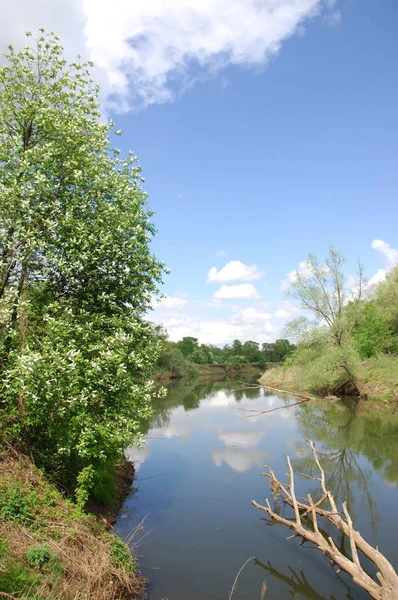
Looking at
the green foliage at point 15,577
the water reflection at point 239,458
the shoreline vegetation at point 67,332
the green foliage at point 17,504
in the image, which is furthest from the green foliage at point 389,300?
the green foliage at point 15,577

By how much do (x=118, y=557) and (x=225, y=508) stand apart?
648 centimetres

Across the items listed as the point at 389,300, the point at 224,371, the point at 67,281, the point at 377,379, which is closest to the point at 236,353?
the point at 224,371

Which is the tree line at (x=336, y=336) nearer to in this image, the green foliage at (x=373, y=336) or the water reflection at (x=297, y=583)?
the green foliage at (x=373, y=336)

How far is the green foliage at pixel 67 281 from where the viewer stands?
37.1 feet

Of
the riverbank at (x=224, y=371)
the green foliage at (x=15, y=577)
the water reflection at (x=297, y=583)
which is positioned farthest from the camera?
the riverbank at (x=224, y=371)

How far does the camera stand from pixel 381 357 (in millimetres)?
48031

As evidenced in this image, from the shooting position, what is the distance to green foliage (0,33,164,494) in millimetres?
11320

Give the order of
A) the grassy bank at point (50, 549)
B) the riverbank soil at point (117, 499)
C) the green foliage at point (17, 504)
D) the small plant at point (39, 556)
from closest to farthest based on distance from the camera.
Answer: the grassy bank at point (50, 549) < the small plant at point (39, 556) < the green foliage at point (17, 504) < the riverbank soil at point (117, 499)

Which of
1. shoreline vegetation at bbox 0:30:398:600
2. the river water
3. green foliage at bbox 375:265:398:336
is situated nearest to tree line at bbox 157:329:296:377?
green foliage at bbox 375:265:398:336

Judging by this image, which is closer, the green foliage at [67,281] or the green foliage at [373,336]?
A: the green foliage at [67,281]

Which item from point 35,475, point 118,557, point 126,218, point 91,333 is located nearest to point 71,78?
point 126,218

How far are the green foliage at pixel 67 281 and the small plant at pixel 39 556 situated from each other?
254 centimetres

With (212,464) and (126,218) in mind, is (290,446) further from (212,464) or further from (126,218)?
(126,218)

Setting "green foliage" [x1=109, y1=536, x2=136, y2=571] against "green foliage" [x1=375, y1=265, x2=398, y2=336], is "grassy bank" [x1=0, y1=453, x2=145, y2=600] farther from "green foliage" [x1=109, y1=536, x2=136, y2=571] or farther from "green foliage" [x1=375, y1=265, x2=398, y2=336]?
"green foliage" [x1=375, y1=265, x2=398, y2=336]
